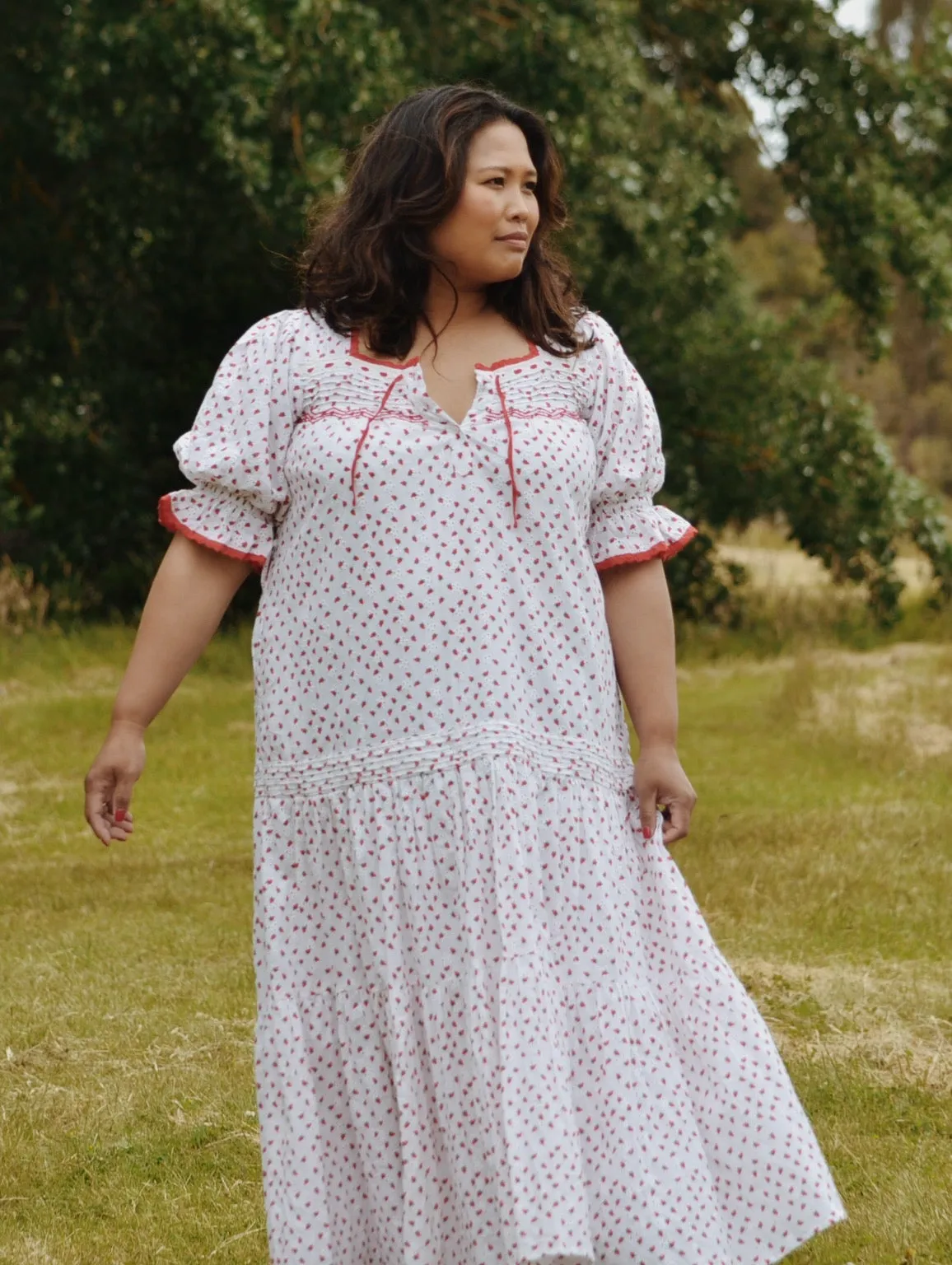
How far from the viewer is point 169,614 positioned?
2793 mm

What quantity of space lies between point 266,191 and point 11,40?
2670 mm

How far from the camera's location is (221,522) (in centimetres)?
282

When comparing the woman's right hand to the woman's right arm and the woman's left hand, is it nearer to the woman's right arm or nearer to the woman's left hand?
the woman's right arm

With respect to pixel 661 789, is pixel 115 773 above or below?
below

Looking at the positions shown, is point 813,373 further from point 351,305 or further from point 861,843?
point 351,305

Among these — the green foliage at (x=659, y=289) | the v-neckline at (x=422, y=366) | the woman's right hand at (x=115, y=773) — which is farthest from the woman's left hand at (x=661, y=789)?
the green foliage at (x=659, y=289)

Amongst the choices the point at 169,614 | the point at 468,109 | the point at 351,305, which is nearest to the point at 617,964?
the point at 169,614

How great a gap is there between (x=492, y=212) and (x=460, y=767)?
82cm

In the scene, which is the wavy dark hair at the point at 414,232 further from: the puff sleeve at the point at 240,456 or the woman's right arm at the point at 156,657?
the woman's right arm at the point at 156,657

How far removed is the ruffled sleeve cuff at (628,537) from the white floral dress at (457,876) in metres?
0.09

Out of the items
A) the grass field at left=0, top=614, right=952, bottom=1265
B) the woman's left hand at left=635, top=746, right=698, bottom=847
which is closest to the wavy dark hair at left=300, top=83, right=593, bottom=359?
the woman's left hand at left=635, top=746, right=698, bottom=847

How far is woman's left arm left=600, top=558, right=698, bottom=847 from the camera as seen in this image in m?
2.84

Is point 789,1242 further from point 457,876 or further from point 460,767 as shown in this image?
point 460,767

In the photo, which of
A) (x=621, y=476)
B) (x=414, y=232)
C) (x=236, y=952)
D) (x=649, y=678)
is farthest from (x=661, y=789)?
(x=236, y=952)
